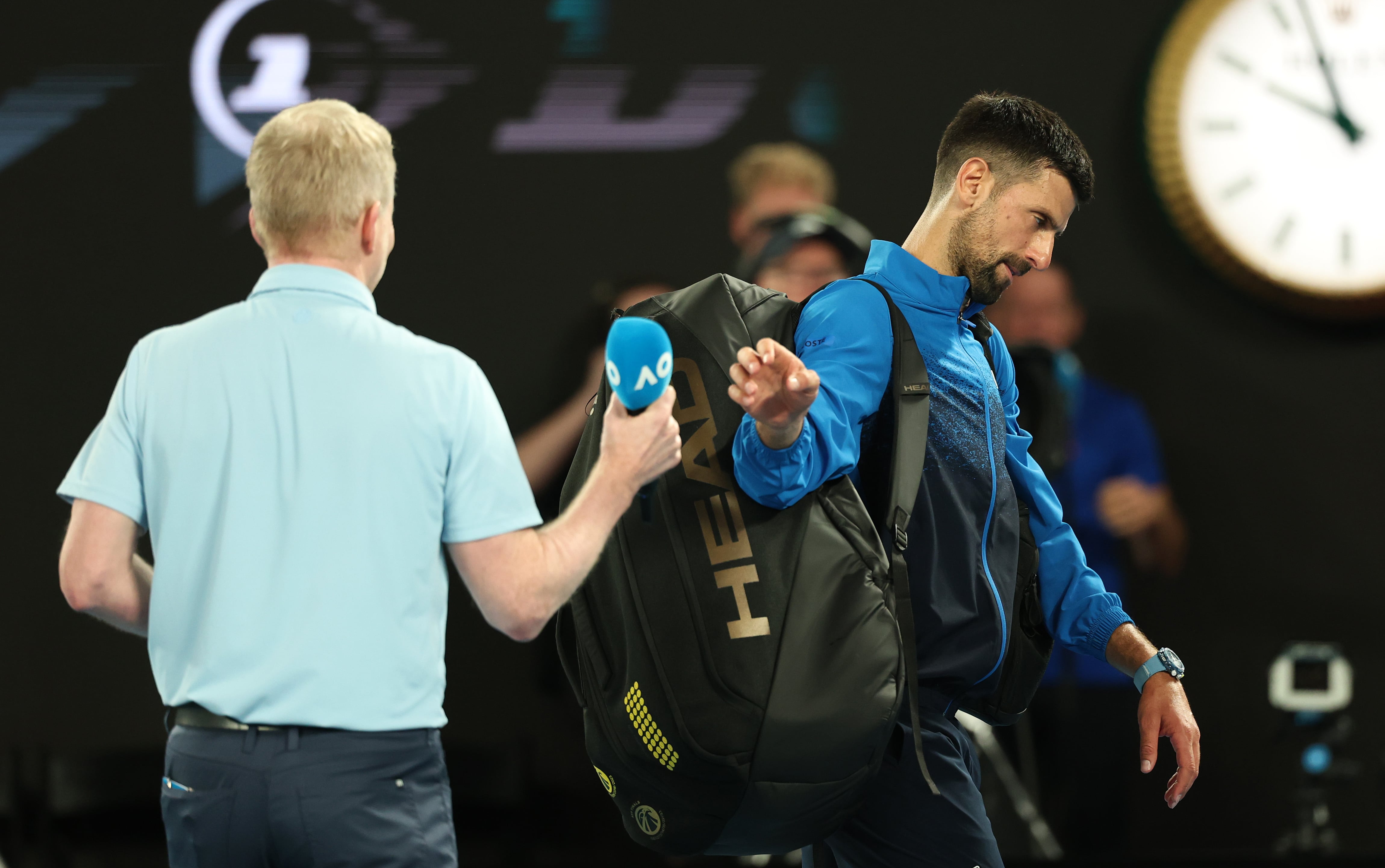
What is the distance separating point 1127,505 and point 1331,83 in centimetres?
143

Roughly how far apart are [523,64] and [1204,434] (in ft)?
7.80

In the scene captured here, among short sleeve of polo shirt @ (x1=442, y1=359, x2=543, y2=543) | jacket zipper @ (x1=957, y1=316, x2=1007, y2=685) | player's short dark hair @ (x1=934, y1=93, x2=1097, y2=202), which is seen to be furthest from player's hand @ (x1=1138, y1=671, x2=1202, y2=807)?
short sleeve of polo shirt @ (x1=442, y1=359, x2=543, y2=543)

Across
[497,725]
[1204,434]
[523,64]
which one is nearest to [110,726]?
[497,725]

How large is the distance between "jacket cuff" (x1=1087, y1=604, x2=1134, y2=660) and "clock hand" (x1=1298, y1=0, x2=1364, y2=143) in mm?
2624

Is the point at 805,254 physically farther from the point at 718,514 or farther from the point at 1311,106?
the point at 718,514

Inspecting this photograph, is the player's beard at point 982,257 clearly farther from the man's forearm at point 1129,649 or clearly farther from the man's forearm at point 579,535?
the man's forearm at point 579,535

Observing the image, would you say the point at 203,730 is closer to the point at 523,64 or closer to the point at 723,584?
the point at 723,584

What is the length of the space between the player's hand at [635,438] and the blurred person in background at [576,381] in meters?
2.31

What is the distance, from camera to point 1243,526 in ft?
13.5

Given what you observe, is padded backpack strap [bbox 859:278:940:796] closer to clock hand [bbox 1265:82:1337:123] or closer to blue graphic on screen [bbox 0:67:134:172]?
clock hand [bbox 1265:82:1337:123]

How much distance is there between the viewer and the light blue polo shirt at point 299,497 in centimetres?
148

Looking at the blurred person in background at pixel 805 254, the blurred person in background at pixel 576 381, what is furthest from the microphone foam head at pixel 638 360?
the blurred person in background at pixel 576 381

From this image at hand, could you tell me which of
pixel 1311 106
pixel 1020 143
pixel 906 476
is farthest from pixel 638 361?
pixel 1311 106

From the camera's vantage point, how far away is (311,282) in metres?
1.57
